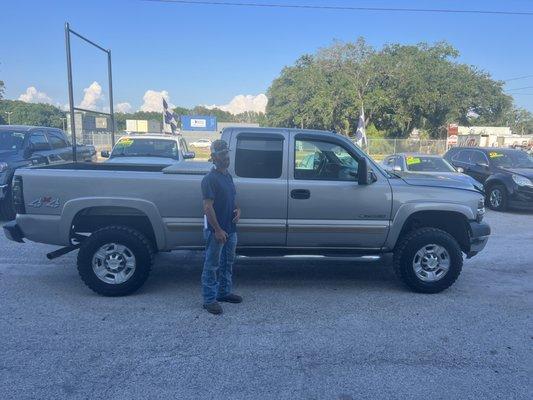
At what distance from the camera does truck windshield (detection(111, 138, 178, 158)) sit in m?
11.1

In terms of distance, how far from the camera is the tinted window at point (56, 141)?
1151 centimetres

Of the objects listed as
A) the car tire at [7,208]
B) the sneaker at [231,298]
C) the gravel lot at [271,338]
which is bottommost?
the gravel lot at [271,338]

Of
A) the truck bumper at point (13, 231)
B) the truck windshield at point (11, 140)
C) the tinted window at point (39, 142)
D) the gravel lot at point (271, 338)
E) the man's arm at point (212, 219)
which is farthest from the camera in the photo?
the tinted window at point (39, 142)

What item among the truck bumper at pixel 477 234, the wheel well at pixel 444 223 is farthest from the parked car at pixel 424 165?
the truck bumper at pixel 477 234

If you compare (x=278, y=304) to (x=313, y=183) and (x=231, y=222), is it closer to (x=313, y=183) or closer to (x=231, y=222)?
(x=231, y=222)

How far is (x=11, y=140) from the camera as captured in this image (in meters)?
10.3

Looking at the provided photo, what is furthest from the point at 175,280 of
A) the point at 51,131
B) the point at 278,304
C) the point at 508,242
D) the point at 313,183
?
the point at 51,131

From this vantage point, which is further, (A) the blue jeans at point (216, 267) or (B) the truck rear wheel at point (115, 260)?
(B) the truck rear wheel at point (115, 260)

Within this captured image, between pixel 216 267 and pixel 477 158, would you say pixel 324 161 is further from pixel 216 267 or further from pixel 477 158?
pixel 477 158

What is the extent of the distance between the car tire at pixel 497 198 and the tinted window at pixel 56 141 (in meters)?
11.3

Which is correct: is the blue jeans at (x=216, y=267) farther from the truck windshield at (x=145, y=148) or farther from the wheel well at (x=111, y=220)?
the truck windshield at (x=145, y=148)

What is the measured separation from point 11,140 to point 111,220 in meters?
6.36

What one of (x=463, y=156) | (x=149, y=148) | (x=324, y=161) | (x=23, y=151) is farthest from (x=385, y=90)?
(x=324, y=161)

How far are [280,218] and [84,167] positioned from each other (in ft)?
8.35
